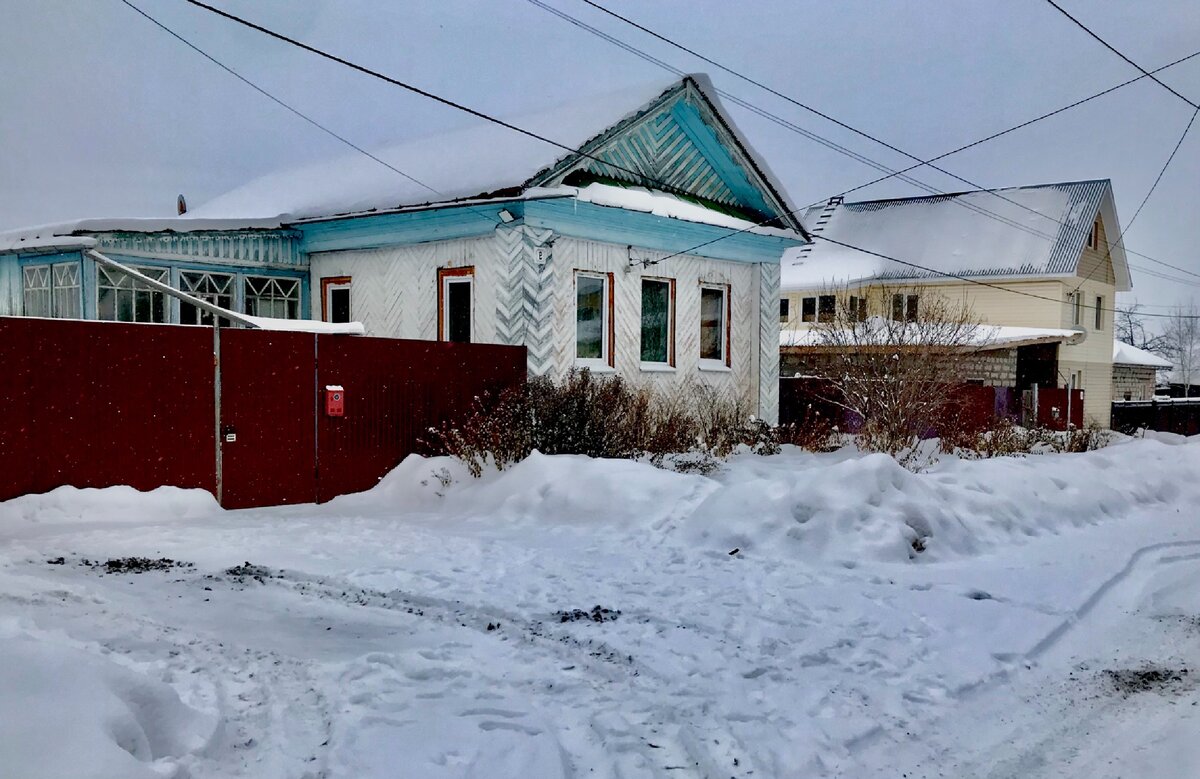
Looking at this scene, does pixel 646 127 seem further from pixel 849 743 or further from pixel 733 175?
pixel 849 743

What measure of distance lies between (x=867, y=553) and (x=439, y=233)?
343 inches

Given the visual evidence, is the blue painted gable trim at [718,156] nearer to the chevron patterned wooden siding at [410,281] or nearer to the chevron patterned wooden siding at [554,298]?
the chevron patterned wooden siding at [554,298]

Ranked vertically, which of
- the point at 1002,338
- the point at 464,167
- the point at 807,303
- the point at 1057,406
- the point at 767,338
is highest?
the point at 464,167

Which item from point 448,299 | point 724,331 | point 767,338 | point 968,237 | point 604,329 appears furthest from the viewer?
point 968,237

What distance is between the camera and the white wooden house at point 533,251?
43.2 feet

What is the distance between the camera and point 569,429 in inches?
430

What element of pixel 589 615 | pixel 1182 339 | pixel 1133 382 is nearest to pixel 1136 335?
pixel 1182 339

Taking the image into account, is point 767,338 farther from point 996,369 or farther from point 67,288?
point 996,369

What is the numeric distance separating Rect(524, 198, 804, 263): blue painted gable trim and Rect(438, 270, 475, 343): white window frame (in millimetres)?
1490

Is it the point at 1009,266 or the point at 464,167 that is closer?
the point at 464,167

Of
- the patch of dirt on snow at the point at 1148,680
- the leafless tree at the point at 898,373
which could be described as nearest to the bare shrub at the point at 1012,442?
the leafless tree at the point at 898,373

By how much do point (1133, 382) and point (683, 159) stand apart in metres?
32.6

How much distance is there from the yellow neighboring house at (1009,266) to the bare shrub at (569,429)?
15.6 meters

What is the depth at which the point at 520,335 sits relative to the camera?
13.1 metres
